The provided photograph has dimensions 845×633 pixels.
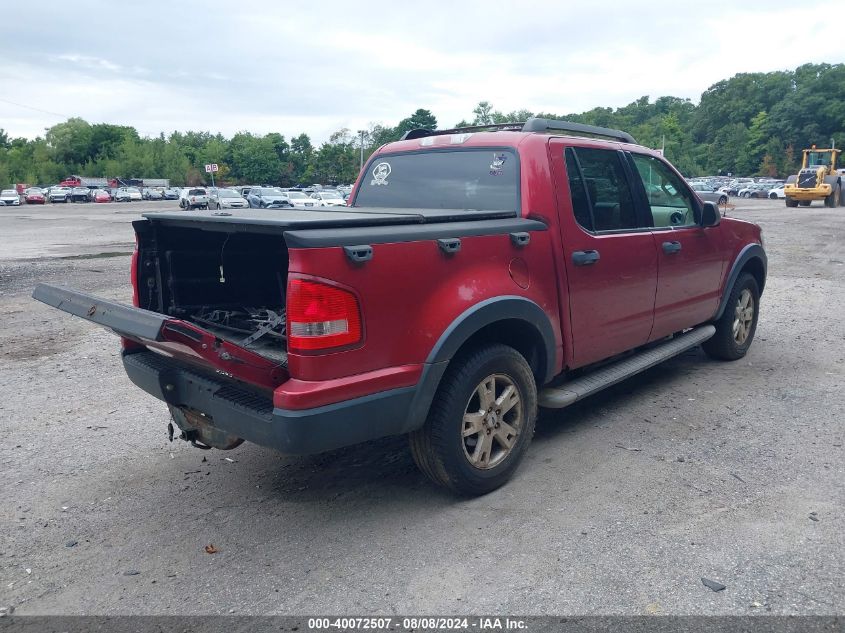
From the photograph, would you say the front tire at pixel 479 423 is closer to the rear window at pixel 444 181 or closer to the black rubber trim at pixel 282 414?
the black rubber trim at pixel 282 414

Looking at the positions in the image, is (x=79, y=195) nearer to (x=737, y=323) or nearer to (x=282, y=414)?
(x=737, y=323)

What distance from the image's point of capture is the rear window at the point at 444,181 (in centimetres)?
436

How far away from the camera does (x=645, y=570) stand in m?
3.11

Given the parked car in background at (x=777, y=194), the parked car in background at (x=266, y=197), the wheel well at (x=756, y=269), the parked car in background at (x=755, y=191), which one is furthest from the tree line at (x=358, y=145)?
the wheel well at (x=756, y=269)

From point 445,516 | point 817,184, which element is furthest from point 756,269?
point 817,184

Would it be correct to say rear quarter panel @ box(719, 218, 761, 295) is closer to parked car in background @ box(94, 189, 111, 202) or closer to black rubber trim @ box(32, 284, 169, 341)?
black rubber trim @ box(32, 284, 169, 341)

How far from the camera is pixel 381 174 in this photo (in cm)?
521

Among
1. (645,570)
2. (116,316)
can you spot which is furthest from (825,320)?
(116,316)

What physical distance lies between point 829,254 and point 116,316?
15.9 metres

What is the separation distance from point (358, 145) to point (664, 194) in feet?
322

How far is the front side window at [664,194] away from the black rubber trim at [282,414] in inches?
111

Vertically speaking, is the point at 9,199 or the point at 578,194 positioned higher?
the point at 9,199

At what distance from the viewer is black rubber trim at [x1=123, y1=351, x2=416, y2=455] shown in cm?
305

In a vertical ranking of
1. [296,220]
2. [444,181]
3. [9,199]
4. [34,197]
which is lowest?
[296,220]
